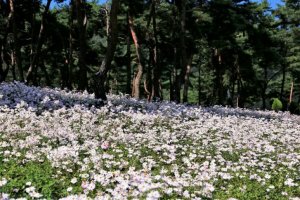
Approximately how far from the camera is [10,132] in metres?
10.3

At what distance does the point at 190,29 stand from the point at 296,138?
19215mm

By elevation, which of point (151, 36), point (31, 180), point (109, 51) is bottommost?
point (31, 180)

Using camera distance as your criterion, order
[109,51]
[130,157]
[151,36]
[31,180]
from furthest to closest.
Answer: [151,36] → [109,51] → [130,157] → [31,180]

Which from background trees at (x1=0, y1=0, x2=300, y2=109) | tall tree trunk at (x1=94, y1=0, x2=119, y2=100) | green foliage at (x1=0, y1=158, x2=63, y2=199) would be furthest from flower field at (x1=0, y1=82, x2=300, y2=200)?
background trees at (x1=0, y1=0, x2=300, y2=109)

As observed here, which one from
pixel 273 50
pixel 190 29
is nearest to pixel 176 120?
pixel 190 29

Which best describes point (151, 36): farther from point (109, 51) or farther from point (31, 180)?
point (31, 180)

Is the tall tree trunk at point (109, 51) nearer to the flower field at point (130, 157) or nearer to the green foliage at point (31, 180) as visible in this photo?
the flower field at point (130, 157)

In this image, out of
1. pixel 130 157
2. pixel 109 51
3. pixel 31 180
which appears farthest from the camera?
pixel 109 51

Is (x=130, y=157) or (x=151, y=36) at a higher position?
(x=151, y=36)

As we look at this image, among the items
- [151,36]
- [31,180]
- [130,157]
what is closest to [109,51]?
[130,157]

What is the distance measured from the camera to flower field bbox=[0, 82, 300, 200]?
6508 millimetres

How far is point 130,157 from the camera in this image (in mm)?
9578

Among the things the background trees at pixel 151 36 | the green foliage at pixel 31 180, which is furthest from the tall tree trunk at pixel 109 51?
the green foliage at pixel 31 180

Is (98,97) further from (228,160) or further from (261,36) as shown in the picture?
(261,36)
